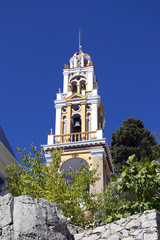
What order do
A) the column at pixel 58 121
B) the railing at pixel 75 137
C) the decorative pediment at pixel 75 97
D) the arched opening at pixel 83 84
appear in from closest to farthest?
the railing at pixel 75 137
the column at pixel 58 121
the decorative pediment at pixel 75 97
the arched opening at pixel 83 84

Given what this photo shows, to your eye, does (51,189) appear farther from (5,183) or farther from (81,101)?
(81,101)

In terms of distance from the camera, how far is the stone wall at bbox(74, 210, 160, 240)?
11438mm

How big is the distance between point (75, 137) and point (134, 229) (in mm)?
24830

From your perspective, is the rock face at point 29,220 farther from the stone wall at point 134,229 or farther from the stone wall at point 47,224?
the stone wall at point 134,229

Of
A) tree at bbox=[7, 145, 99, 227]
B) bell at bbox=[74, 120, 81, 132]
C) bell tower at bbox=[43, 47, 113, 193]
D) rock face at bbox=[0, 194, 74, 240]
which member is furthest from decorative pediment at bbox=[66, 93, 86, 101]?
rock face at bbox=[0, 194, 74, 240]

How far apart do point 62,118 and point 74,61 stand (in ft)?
27.0

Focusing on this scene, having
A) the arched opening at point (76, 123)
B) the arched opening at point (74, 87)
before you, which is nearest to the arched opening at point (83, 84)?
the arched opening at point (74, 87)

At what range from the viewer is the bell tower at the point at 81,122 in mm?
35500

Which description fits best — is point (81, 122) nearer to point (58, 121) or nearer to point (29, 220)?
point (58, 121)

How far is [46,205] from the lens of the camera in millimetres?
12789

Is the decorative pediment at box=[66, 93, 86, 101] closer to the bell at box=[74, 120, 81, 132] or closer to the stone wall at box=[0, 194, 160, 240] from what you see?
the bell at box=[74, 120, 81, 132]

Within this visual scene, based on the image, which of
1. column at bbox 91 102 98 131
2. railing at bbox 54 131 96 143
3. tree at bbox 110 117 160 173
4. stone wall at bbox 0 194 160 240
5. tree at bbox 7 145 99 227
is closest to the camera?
stone wall at bbox 0 194 160 240

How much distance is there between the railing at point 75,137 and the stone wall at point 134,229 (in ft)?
78.4

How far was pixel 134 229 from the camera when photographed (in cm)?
1188
